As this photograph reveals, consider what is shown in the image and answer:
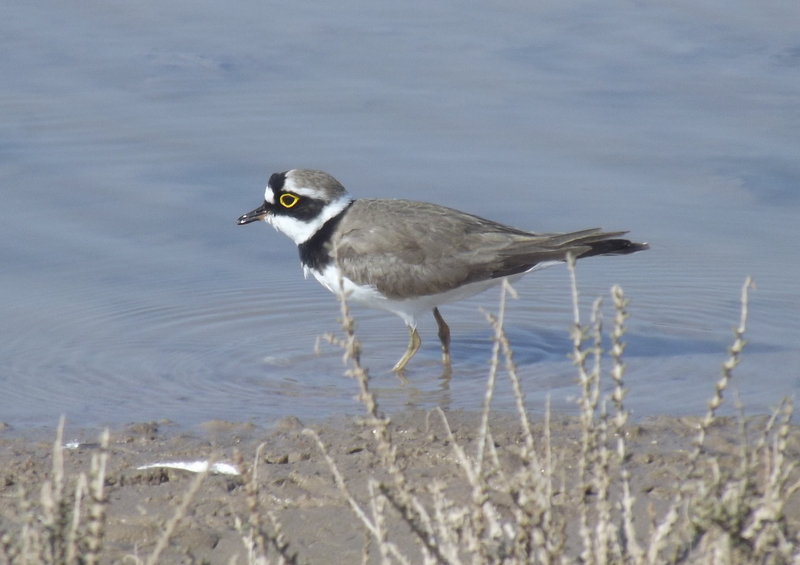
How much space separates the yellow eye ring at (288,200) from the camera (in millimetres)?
8164

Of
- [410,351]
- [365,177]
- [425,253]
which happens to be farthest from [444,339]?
[365,177]

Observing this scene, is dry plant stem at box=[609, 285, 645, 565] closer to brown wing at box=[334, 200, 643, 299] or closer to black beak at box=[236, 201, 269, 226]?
Result: brown wing at box=[334, 200, 643, 299]

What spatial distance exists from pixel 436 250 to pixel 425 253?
0.08 m

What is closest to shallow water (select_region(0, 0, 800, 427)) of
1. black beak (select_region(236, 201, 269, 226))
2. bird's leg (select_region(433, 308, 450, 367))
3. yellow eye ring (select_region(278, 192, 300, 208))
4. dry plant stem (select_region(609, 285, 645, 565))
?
bird's leg (select_region(433, 308, 450, 367))

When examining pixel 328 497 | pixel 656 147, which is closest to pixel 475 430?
pixel 328 497

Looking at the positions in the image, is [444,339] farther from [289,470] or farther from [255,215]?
[289,470]

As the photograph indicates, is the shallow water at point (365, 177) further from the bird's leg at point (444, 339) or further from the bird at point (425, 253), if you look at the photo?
the bird at point (425, 253)

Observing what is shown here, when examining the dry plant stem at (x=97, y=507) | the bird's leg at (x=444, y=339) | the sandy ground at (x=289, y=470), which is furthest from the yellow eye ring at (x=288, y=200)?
the dry plant stem at (x=97, y=507)

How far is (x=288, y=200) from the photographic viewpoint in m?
8.20

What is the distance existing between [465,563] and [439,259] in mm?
3891

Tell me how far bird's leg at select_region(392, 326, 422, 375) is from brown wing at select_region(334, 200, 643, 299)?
314 millimetres

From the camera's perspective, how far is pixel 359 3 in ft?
44.9

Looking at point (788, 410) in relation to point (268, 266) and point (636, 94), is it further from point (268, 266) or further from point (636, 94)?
point (636, 94)

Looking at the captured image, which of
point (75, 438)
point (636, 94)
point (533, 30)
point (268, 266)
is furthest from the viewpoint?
point (533, 30)
